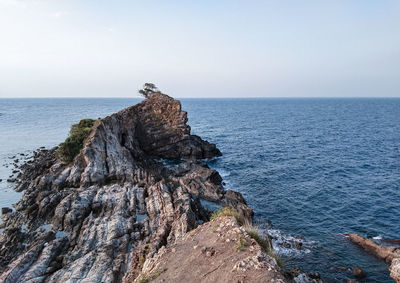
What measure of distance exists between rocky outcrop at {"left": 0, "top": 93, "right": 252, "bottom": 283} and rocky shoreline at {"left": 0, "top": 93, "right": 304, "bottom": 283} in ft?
0.27

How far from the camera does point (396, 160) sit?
56562mm

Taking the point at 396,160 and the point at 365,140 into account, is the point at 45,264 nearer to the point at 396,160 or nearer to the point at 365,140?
the point at 396,160

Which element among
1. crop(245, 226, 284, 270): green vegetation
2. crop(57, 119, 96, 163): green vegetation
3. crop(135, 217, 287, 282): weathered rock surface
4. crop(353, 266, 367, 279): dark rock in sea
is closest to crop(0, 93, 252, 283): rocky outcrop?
crop(57, 119, 96, 163): green vegetation

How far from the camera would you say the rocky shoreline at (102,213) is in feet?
65.5

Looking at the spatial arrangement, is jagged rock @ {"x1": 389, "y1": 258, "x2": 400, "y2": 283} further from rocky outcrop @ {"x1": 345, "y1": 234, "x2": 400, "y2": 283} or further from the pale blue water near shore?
rocky outcrop @ {"x1": 345, "y1": 234, "x2": 400, "y2": 283}

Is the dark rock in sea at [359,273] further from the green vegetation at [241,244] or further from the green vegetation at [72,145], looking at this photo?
the green vegetation at [72,145]

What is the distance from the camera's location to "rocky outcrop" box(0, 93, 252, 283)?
20.1m

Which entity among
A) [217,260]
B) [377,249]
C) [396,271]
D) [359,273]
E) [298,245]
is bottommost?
[359,273]

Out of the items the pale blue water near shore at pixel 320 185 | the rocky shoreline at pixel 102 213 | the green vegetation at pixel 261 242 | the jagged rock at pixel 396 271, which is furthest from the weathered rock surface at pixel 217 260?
the jagged rock at pixel 396 271

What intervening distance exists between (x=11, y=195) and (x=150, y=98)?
39815mm

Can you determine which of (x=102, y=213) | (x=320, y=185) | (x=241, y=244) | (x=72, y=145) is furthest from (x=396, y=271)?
(x=72, y=145)

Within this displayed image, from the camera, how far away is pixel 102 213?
94.6 ft

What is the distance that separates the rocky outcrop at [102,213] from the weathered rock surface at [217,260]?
4.39m

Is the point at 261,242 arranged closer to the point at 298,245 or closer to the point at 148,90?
the point at 298,245
